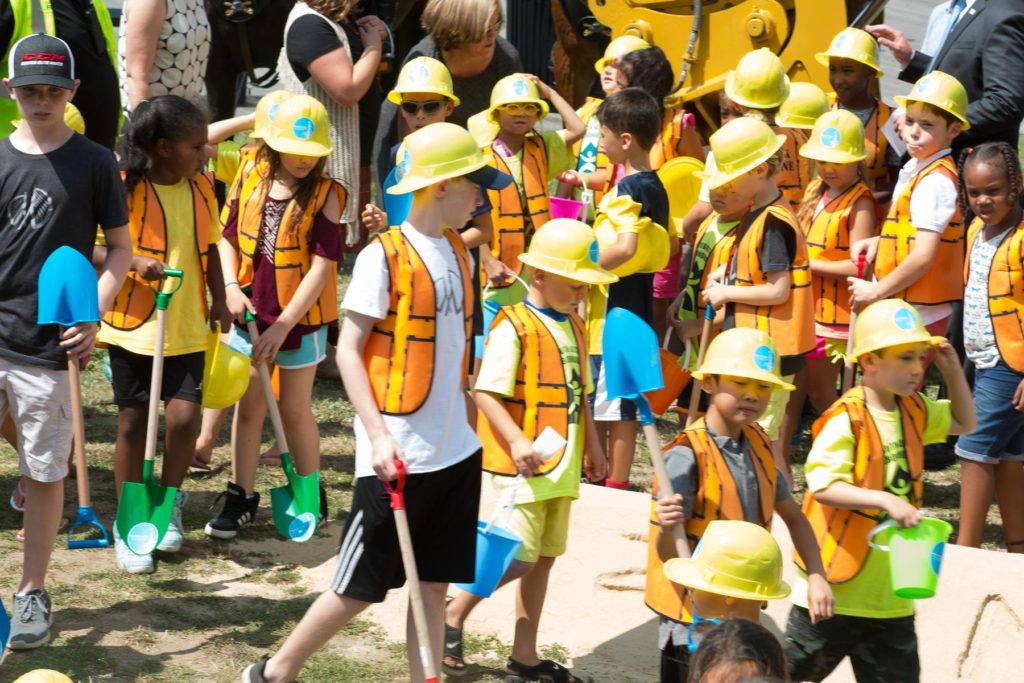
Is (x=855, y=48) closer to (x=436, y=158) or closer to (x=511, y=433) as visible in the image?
(x=511, y=433)

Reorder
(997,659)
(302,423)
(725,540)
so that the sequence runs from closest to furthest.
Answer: (725,540) < (997,659) < (302,423)

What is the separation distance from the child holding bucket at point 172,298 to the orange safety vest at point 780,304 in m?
2.03

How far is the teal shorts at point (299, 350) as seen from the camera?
225 inches

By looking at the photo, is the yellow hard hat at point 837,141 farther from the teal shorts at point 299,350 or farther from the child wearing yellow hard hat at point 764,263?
Answer: the teal shorts at point 299,350

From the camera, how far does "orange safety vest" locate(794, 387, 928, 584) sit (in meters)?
4.11

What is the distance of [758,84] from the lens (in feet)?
22.5

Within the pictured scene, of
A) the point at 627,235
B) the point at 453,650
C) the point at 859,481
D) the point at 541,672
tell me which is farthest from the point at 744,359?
the point at 627,235

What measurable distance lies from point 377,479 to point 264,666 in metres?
0.70

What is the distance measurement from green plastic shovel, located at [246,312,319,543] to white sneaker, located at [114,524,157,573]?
528 mm

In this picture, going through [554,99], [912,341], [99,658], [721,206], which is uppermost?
[554,99]

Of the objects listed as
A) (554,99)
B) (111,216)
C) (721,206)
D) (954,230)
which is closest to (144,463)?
(111,216)

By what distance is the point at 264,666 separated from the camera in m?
A: 4.22

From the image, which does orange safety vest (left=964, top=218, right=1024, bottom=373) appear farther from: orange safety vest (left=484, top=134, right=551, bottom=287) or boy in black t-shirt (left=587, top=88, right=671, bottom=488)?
orange safety vest (left=484, top=134, right=551, bottom=287)

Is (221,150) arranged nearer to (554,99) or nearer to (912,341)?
(554,99)
